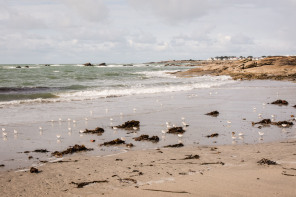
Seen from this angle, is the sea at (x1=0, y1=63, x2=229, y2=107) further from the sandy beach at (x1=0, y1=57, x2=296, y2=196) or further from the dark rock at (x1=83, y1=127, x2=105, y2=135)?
the dark rock at (x1=83, y1=127, x2=105, y2=135)

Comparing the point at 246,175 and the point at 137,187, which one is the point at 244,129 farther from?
the point at 137,187

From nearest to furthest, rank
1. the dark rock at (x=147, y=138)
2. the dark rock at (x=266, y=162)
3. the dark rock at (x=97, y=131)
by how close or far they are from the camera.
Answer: the dark rock at (x=266, y=162)
the dark rock at (x=147, y=138)
the dark rock at (x=97, y=131)

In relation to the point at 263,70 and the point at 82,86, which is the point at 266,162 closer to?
the point at 82,86

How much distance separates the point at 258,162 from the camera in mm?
6574

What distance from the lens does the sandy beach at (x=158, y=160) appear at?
17.4 ft

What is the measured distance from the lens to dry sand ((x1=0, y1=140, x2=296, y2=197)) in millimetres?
5172

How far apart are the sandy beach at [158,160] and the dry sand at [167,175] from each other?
0.02m

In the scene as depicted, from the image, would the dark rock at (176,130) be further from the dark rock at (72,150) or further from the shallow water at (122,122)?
the dark rock at (72,150)

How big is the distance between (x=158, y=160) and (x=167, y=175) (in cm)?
107

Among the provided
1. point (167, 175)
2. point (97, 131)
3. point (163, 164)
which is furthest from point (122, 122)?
point (167, 175)

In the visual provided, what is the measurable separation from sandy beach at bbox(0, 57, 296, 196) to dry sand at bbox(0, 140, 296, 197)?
18mm

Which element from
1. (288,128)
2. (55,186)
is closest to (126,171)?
(55,186)

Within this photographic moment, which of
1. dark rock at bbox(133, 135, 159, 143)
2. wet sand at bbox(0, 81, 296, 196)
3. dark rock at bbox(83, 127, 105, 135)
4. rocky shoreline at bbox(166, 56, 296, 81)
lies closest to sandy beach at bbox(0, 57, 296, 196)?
wet sand at bbox(0, 81, 296, 196)

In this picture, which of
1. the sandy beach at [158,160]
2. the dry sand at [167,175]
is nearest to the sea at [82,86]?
the sandy beach at [158,160]
